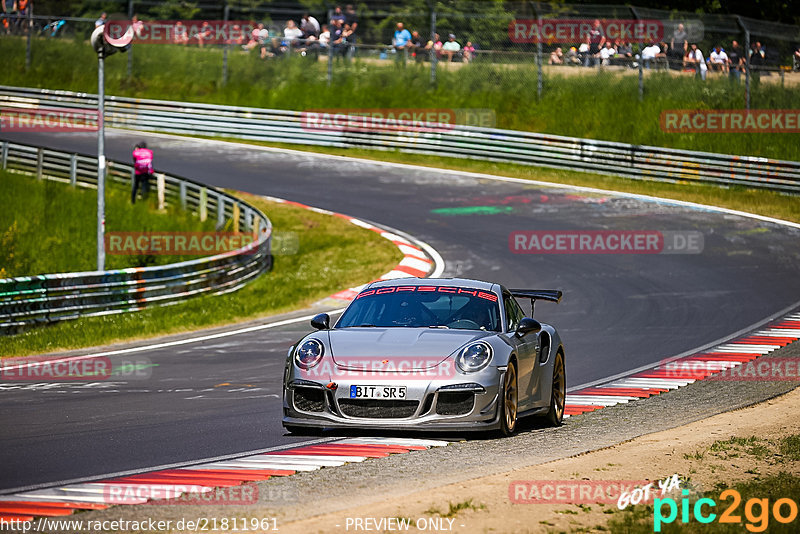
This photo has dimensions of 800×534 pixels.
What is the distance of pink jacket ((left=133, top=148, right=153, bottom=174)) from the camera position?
2833 cm

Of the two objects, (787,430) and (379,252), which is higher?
(787,430)

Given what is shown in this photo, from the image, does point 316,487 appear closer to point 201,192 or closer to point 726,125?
point 201,192

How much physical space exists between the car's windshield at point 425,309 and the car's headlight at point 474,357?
1.98ft

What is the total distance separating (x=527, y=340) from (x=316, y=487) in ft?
10.5

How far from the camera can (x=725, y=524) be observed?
259 inches

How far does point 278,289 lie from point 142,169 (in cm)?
808

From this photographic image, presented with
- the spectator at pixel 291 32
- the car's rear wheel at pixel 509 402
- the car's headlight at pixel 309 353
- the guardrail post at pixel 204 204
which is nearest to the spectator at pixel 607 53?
the spectator at pixel 291 32

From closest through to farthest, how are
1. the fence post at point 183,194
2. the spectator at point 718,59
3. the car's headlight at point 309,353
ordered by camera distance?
the car's headlight at point 309,353
the fence post at point 183,194
the spectator at point 718,59

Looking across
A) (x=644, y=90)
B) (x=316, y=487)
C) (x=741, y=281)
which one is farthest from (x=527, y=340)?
(x=644, y=90)

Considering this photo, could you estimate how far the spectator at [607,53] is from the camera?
3426 cm

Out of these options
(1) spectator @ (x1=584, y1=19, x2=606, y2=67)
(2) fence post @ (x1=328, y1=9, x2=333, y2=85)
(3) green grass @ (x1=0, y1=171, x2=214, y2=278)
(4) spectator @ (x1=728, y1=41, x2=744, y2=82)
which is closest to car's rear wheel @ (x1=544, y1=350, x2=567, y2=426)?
(3) green grass @ (x1=0, y1=171, x2=214, y2=278)

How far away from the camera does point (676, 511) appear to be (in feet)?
22.5

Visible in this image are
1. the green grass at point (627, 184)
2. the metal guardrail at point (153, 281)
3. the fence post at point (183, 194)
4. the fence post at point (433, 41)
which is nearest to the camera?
the metal guardrail at point (153, 281)

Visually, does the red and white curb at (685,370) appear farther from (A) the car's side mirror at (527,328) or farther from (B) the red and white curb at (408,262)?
(B) the red and white curb at (408,262)
